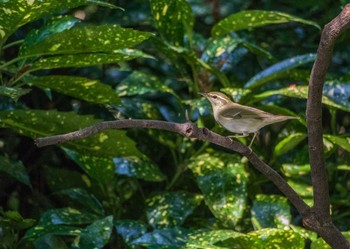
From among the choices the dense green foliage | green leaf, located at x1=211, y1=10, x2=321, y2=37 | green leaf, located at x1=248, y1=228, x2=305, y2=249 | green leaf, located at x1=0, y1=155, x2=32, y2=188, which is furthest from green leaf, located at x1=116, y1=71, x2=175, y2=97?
green leaf, located at x1=248, y1=228, x2=305, y2=249

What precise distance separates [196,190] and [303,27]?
0.86 m

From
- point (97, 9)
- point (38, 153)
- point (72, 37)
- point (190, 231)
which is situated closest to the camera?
point (72, 37)

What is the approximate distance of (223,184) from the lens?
211 cm

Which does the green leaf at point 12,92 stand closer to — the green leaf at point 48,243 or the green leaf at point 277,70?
the green leaf at point 48,243

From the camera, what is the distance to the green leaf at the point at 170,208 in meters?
2.12

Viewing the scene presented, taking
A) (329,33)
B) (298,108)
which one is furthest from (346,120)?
(329,33)

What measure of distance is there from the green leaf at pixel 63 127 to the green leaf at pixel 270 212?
344 mm

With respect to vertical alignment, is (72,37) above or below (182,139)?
above

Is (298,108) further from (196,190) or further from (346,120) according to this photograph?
(196,190)

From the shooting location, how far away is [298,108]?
8.53ft

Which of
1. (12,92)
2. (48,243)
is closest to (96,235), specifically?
(48,243)

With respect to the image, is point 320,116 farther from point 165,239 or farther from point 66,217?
point 66,217

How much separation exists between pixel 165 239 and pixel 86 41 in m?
0.51

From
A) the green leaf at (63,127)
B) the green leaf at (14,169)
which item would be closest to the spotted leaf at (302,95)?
the green leaf at (63,127)
